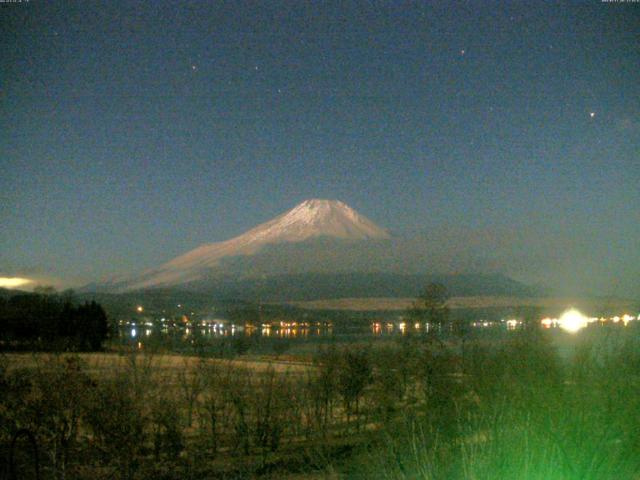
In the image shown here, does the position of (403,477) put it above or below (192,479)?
above

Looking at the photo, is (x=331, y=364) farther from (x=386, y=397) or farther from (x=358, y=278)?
(x=358, y=278)

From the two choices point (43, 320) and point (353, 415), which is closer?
point (353, 415)

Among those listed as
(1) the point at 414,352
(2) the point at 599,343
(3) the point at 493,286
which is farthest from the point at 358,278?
(2) the point at 599,343

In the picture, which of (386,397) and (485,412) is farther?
(386,397)

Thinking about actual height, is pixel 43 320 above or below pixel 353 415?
above

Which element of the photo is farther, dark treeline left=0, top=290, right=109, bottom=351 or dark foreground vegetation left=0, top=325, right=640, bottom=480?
dark treeline left=0, top=290, right=109, bottom=351

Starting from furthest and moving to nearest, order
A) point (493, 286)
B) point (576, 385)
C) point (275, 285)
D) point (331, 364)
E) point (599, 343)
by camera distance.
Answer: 1. point (275, 285)
2. point (493, 286)
3. point (331, 364)
4. point (599, 343)
5. point (576, 385)

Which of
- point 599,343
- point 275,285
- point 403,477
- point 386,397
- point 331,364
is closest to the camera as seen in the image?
point 403,477

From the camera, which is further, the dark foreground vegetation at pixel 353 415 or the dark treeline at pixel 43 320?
the dark treeline at pixel 43 320
